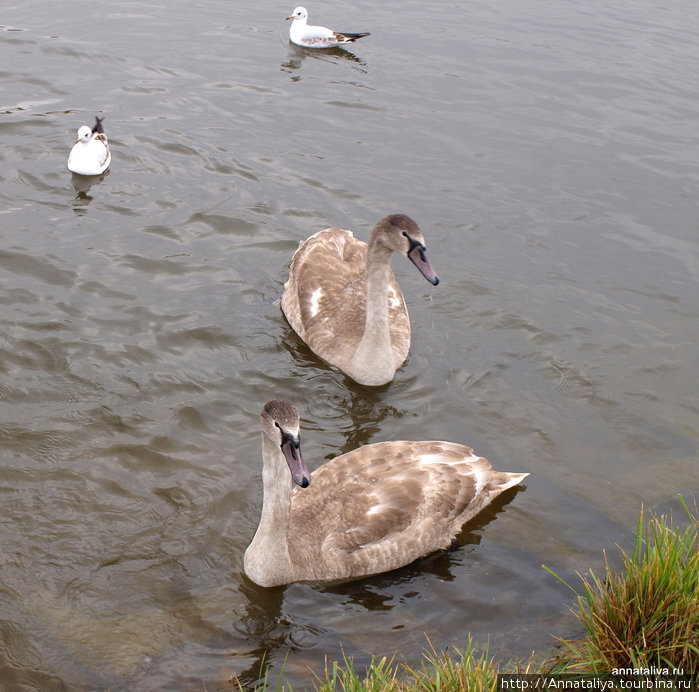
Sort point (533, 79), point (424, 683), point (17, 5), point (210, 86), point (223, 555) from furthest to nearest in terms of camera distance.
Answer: point (17, 5)
point (533, 79)
point (210, 86)
point (223, 555)
point (424, 683)

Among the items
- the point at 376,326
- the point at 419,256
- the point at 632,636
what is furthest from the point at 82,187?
the point at 632,636

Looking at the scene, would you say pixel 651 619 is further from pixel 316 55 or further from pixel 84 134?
pixel 316 55

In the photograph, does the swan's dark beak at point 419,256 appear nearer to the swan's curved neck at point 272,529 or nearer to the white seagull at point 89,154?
the swan's curved neck at point 272,529

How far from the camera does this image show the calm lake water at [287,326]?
20.5 feet

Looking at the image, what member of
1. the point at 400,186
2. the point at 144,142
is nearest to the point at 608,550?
the point at 400,186

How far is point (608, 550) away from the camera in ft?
22.7

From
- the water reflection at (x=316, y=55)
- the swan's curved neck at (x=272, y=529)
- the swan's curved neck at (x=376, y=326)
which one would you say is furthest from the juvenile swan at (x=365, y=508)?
the water reflection at (x=316, y=55)

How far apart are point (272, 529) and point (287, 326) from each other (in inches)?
158

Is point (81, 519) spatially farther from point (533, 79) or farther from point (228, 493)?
point (533, 79)

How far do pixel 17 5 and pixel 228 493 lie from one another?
14952mm

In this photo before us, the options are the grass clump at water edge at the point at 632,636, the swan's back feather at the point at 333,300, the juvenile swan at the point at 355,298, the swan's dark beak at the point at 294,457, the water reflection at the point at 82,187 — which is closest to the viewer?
the grass clump at water edge at the point at 632,636

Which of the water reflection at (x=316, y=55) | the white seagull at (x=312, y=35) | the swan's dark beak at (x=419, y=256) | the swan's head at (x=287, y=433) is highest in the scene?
the white seagull at (x=312, y=35)

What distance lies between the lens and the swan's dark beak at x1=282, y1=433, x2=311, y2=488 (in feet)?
18.9

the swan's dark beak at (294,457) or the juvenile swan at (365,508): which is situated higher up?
the swan's dark beak at (294,457)
